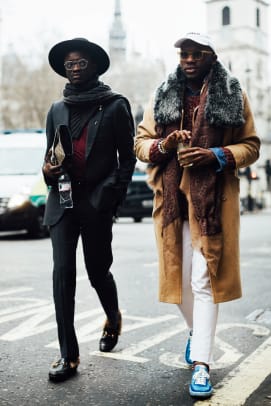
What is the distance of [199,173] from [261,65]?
86047 mm

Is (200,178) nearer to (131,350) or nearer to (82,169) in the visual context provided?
(82,169)

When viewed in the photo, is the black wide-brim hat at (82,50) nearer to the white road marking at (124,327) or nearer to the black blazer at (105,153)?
the black blazer at (105,153)

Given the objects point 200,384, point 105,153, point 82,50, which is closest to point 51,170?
point 105,153

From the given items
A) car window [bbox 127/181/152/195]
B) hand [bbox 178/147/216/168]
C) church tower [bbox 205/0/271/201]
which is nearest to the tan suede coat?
hand [bbox 178/147/216/168]

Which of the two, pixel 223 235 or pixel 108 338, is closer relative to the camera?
pixel 223 235

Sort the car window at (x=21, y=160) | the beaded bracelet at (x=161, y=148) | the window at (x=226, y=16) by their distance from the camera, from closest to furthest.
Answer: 1. the beaded bracelet at (x=161, y=148)
2. the car window at (x=21, y=160)
3. the window at (x=226, y=16)

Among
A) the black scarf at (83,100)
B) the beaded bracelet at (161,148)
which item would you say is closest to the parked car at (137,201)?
the black scarf at (83,100)

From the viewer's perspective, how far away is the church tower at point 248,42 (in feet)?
277

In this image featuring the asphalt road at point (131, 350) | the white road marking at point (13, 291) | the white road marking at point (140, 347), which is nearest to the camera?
the asphalt road at point (131, 350)

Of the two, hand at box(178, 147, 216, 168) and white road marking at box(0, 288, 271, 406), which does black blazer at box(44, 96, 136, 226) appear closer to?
hand at box(178, 147, 216, 168)

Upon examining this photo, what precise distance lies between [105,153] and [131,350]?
1.36 m


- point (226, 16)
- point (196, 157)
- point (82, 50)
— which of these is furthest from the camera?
point (226, 16)

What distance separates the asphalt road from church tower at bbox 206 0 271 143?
246 ft

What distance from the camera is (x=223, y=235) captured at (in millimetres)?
4098
